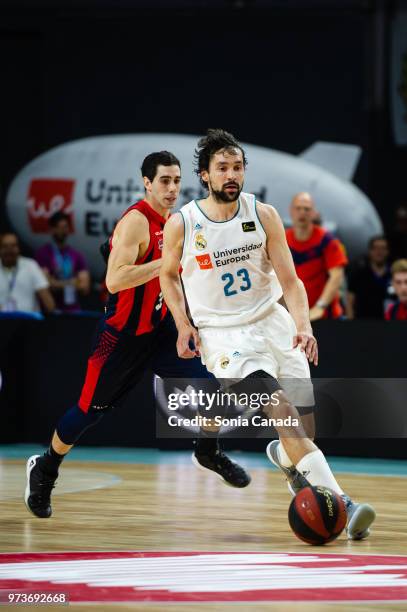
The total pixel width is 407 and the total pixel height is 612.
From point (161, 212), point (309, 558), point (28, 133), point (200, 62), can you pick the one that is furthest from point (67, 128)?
point (309, 558)

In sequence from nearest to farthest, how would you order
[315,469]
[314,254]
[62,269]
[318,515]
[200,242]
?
[318,515], [315,469], [200,242], [314,254], [62,269]

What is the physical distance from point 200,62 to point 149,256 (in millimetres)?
10439

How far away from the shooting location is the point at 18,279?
41.7 ft

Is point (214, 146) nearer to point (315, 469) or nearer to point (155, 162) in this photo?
point (155, 162)

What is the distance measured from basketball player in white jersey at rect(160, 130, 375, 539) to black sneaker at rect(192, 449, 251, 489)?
1.19m

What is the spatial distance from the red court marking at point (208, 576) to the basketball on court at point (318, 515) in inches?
5.9

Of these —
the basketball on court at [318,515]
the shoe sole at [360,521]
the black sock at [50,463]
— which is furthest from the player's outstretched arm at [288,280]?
the black sock at [50,463]

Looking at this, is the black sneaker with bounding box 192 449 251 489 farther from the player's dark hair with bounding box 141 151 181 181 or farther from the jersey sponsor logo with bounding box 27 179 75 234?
the jersey sponsor logo with bounding box 27 179 75 234

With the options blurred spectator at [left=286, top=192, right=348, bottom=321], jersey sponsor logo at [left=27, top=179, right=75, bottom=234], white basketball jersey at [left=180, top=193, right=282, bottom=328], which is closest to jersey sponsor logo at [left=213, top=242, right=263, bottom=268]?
white basketball jersey at [left=180, top=193, right=282, bottom=328]

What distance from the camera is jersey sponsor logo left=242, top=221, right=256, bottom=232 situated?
6426 millimetres

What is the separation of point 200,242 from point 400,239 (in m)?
9.00

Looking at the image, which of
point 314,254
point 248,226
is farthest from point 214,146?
point 314,254

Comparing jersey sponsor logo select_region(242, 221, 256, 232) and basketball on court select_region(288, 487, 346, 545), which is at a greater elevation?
jersey sponsor logo select_region(242, 221, 256, 232)

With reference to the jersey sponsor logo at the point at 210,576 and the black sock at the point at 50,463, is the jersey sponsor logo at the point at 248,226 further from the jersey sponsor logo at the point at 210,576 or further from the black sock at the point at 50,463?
the black sock at the point at 50,463
